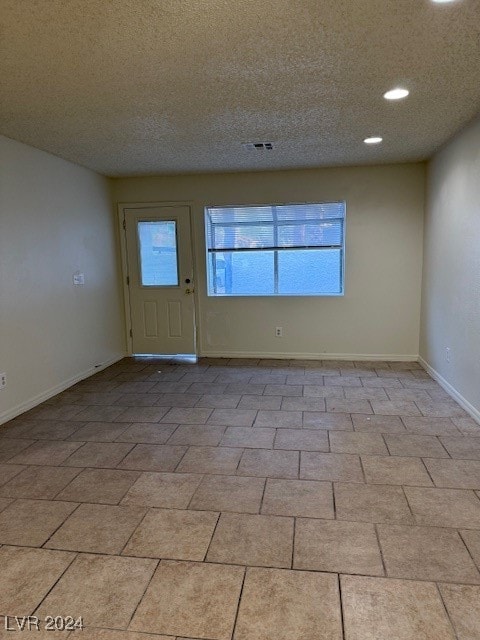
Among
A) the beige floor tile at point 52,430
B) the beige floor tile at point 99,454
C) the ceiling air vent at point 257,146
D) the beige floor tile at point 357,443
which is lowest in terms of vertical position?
the beige floor tile at point 99,454

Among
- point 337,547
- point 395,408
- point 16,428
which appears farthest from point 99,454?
point 395,408

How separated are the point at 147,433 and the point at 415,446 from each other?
194 centimetres

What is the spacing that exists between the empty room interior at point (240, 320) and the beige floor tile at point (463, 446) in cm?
2

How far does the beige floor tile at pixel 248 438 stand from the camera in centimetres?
295

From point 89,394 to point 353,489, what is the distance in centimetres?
282

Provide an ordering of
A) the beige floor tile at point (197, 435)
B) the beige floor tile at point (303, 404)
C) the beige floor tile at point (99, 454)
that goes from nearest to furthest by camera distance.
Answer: the beige floor tile at point (99, 454)
the beige floor tile at point (197, 435)
the beige floor tile at point (303, 404)

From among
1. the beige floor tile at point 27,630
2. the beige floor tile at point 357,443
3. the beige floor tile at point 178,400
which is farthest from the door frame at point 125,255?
the beige floor tile at point 27,630

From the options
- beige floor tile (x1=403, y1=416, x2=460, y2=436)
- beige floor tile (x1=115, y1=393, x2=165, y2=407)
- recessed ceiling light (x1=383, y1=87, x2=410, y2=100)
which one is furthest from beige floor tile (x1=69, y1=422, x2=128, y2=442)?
recessed ceiling light (x1=383, y1=87, x2=410, y2=100)

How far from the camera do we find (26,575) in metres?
1.76

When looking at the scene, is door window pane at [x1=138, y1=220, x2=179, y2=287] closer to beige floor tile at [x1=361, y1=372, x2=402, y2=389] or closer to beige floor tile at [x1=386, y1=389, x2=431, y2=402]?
beige floor tile at [x1=361, y1=372, x2=402, y2=389]

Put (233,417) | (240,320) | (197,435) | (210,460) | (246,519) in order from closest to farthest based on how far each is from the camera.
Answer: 1. (246,519)
2. (210,460)
3. (197,435)
4. (233,417)
5. (240,320)

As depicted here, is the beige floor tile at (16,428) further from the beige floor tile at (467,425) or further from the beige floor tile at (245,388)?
the beige floor tile at (467,425)

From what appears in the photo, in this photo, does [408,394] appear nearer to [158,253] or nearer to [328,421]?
[328,421]

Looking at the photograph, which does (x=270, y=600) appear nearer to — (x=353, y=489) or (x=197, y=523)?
(x=197, y=523)
